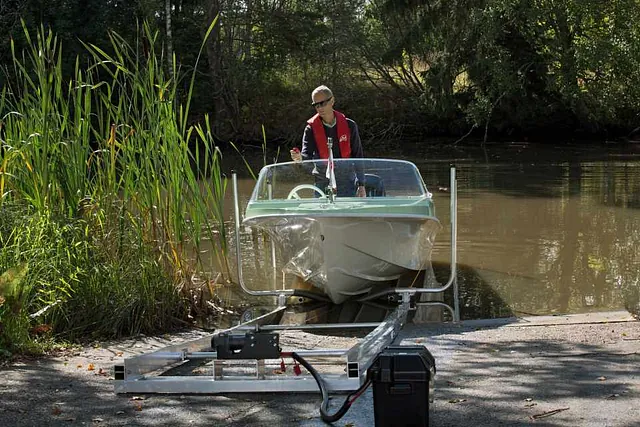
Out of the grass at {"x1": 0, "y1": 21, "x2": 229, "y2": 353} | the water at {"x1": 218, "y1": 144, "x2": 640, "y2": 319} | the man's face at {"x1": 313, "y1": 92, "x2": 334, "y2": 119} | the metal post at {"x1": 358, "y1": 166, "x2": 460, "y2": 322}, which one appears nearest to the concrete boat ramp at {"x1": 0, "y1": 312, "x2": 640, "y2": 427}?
the grass at {"x1": 0, "y1": 21, "x2": 229, "y2": 353}

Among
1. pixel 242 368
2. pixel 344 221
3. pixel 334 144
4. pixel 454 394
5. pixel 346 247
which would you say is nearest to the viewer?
pixel 454 394

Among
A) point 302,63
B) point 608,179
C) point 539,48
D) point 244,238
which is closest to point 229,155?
point 302,63

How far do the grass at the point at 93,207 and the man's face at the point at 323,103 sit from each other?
1560 millimetres

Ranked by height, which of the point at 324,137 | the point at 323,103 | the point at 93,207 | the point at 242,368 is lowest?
the point at 242,368

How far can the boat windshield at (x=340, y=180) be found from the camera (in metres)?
9.05

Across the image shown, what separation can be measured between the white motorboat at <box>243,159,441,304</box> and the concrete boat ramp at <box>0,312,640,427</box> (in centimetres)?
178

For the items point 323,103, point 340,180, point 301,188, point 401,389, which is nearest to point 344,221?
point 340,180

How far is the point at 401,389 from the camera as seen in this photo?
14.3 ft

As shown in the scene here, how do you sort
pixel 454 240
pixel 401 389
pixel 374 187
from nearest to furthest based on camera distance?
1. pixel 401 389
2. pixel 454 240
3. pixel 374 187

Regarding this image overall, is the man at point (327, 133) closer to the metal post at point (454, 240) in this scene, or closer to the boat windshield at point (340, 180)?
the boat windshield at point (340, 180)

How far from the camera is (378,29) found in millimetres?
33531

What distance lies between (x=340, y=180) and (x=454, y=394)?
4.15 m

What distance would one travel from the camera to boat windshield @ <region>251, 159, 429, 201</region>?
9.05 metres

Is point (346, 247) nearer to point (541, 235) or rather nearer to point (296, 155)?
point (296, 155)
